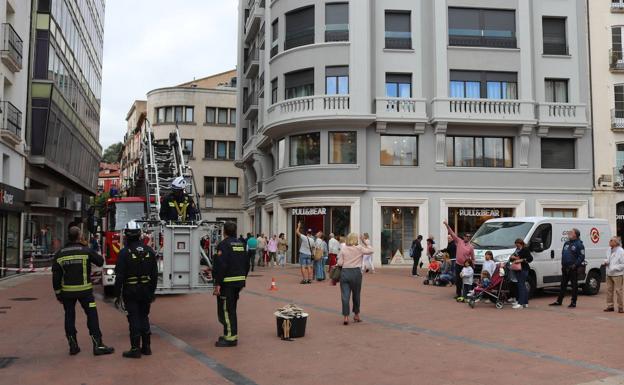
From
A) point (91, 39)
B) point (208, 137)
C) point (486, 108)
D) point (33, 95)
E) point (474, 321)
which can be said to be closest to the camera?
point (474, 321)

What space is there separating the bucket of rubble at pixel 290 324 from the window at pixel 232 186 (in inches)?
1712

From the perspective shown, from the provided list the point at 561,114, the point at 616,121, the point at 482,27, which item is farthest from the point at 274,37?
the point at 616,121

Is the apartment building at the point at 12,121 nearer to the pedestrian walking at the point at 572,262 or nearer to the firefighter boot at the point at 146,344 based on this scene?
the firefighter boot at the point at 146,344

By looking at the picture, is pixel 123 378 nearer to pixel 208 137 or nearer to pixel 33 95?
pixel 33 95

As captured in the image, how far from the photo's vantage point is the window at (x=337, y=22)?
96.2 feet

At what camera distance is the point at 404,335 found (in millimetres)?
9852

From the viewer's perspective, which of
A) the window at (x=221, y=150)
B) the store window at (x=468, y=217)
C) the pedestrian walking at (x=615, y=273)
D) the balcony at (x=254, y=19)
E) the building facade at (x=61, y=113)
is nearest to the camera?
the pedestrian walking at (x=615, y=273)

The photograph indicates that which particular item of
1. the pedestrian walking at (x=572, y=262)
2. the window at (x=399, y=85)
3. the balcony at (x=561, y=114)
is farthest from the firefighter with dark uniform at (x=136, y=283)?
the balcony at (x=561, y=114)

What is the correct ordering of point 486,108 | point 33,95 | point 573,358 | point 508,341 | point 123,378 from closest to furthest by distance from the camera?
point 123,378 < point 573,358 < point 508,341 < point 33,95 < point 486,108

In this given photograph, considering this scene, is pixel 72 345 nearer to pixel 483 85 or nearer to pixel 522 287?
pixel 522 287

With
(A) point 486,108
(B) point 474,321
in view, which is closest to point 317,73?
(A) point 486,108

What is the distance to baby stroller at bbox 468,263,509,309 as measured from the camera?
1368cm

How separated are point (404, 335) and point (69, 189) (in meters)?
34.4

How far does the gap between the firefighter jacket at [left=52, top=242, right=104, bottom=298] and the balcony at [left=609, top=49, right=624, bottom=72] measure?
30.3m
